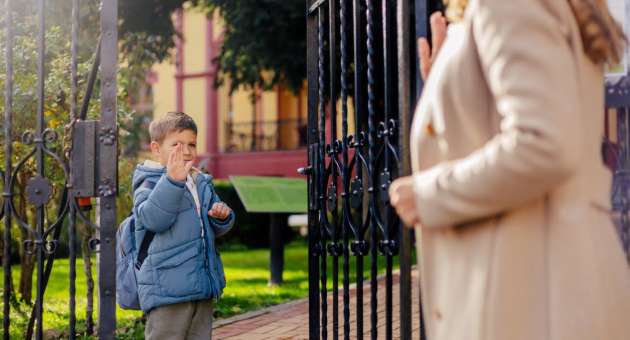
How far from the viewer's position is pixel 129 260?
4500 mm

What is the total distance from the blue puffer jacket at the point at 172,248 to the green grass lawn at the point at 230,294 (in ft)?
8.63

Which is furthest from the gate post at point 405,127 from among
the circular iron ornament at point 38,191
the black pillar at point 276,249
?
the black pillar at point 276,249

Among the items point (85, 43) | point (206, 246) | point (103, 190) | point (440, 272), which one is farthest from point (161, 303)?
point (85, 43)

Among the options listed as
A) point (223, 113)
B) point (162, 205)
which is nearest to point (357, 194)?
point (162, 205)

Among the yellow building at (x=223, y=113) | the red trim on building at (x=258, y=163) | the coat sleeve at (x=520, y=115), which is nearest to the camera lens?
the coat sleeve at (x=520, y=115)

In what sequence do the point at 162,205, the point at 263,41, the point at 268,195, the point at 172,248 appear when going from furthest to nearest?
1. the point at 263,41
2. the point at 268,195
3. the point at 172,248
4. the point at 162,205

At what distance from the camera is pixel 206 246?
449 cm

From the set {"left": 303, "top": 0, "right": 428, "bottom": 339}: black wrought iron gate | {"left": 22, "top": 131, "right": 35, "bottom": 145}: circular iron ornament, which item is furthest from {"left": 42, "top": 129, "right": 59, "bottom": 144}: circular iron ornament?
{"left": 303, "top": 0, "right": 428, "bottom": 339}: black wrought iron gate

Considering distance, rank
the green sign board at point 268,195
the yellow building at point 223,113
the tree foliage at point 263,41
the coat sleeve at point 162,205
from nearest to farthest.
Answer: the coat sleeve at point 162,205 < the green sign board at point 268,195 < the tree foliage at point 263,41 < the yellow building at point 223,113

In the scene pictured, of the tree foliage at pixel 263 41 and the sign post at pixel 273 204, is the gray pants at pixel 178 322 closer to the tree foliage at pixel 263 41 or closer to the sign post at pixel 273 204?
the sign post at pixel 273 204

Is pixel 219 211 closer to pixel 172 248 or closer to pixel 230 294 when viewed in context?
pixel 172 248

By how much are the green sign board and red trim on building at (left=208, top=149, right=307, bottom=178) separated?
564 inches

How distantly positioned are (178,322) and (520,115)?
114 inches

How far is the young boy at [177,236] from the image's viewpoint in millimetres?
4285
